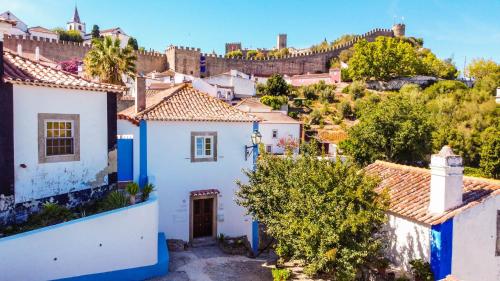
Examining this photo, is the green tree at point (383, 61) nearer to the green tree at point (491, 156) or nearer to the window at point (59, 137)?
the green tree at point (491, 156)

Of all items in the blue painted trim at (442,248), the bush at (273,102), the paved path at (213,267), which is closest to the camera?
the blue painted trim at (442,248)

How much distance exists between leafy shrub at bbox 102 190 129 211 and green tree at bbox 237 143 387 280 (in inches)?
164

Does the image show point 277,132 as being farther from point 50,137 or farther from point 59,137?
point 50,137

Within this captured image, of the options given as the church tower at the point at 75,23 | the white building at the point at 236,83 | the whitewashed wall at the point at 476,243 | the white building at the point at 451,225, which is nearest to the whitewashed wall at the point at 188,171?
the white building at the point at 451,225

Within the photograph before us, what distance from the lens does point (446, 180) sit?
34.5 ft

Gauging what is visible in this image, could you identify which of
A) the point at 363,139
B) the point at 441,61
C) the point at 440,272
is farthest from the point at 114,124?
the point at 441,61

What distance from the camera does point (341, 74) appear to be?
6819cm

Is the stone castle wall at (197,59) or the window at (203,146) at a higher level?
the stone castle wall at (197,59)

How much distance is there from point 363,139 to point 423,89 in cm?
4356

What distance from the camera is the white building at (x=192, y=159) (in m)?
13.5

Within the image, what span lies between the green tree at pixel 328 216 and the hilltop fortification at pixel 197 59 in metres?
48.6

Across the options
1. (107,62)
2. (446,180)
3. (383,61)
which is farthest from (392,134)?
(383,61)

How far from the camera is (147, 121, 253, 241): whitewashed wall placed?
13641 mm

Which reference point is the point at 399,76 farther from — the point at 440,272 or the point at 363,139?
the point at 440,272
